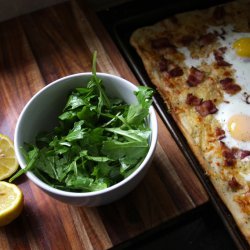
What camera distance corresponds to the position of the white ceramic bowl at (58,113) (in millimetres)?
962

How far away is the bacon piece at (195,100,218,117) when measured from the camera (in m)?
1.38

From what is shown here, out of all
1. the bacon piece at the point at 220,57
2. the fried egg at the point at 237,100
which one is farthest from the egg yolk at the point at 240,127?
the bacon piece at the point at 220,57

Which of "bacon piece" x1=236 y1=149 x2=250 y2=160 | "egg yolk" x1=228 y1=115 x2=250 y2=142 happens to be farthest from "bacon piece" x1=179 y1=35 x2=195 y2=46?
"bacon piece" x1=236 y1=149 x2=250 y2=160

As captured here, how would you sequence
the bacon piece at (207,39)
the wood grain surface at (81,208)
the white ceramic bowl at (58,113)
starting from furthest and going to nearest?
the bacon piece at (207,39) < the wood grain surface at (81,208) < the white ceramic bowl at (58,113)

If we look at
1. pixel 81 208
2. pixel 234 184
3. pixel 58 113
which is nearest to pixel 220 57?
pixel 234 184

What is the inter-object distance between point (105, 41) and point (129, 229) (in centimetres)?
74

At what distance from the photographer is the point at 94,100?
1118 mm

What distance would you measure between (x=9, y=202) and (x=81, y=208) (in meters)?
0.20

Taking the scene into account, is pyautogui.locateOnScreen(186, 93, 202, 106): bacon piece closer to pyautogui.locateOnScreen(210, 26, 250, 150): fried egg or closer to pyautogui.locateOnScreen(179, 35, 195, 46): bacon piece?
pyautogui.locateOnScreen(210, 26, 250, 150): fried egg

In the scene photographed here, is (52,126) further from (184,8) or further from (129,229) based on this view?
(184,8)

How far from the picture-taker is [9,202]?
107cm

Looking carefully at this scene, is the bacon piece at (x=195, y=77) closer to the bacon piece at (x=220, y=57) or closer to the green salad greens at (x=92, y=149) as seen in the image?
the bacon piece at (x=220, y=57)

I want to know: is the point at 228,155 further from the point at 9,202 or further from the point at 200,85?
the point at 9,202

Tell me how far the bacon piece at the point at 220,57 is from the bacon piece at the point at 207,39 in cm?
5
